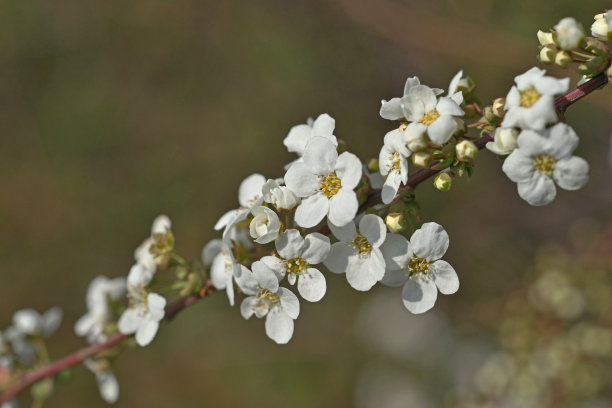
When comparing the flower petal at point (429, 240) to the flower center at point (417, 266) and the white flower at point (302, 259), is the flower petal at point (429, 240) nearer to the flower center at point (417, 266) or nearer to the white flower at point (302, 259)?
the flower center at point (417, 266)

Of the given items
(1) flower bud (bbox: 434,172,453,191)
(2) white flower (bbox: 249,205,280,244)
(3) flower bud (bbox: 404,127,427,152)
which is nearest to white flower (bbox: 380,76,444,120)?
(3) flower bud (bbox: 404,127,427,152)

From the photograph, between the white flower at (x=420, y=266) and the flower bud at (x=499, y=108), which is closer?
the flower bud at (x=499, y=108)

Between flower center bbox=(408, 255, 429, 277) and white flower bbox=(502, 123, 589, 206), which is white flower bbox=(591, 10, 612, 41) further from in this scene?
flower center bbox=(408, 255, 429, 277)

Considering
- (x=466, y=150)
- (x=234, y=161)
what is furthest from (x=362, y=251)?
(x=234, y=161)

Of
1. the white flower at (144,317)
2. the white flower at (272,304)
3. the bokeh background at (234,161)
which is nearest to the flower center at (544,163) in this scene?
the white flower at (272,304)

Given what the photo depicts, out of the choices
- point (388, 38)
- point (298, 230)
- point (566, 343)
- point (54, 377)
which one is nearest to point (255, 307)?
point (298, 230)

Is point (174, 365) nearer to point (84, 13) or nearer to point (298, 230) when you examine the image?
point (84, 13)
